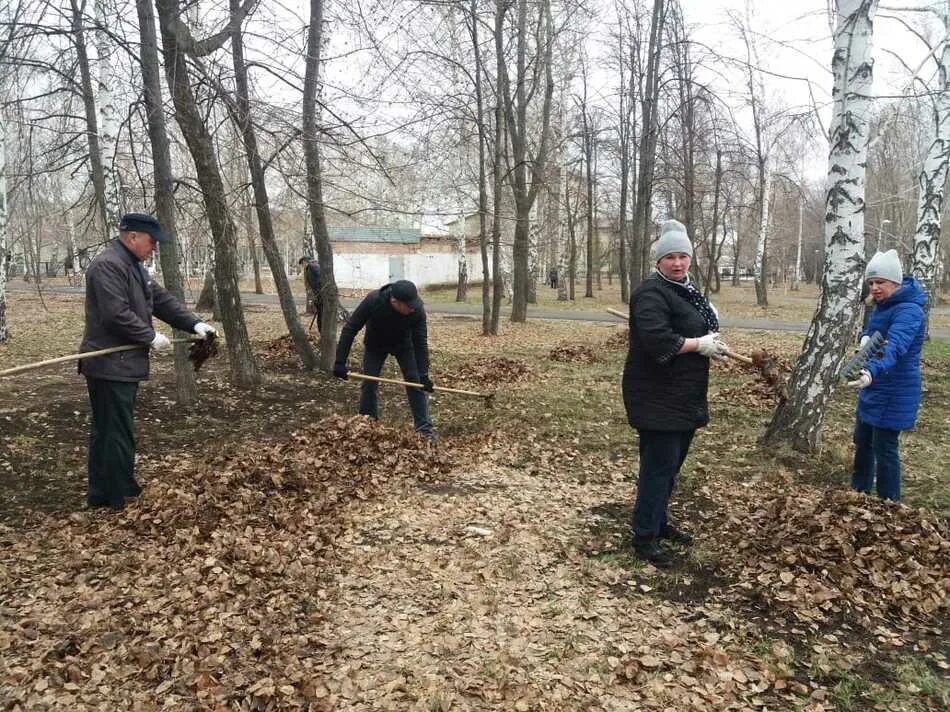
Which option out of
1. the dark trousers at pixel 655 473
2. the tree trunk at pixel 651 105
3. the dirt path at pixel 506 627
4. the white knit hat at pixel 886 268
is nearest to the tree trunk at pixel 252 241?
the dirt path at pixel 506 627

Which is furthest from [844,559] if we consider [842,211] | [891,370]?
[842,211]

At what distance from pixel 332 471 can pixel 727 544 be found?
9.56 feet

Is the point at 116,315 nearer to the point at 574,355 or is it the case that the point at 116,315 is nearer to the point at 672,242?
the point at 672,242

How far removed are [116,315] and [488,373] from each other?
6025mm

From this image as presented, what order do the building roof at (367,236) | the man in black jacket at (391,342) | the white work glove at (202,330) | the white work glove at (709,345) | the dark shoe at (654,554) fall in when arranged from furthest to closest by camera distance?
the building roof at (367,236)
the man in black jacket at (391,342)
the white work glove at (202,330)
the dark shoe at (654,554)
the white work glove at (709,345)

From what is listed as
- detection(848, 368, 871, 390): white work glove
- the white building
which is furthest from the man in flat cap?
the white building

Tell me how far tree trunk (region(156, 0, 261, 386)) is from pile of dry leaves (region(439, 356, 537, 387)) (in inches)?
109

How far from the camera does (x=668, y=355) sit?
3.54 meters

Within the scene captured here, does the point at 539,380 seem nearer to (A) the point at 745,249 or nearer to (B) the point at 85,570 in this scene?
(B) the point at 85,570

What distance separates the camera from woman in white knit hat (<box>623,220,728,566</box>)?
11.8 feet

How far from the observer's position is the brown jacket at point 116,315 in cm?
421

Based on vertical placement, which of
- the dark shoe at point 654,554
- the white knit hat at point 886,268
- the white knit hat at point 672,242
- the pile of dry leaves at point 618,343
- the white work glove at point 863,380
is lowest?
the dark shoe at point 654,554

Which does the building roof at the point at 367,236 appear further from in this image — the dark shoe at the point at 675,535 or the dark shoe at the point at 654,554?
the dark shoe at the point at 654,554

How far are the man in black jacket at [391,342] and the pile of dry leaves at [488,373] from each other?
2990 mm
